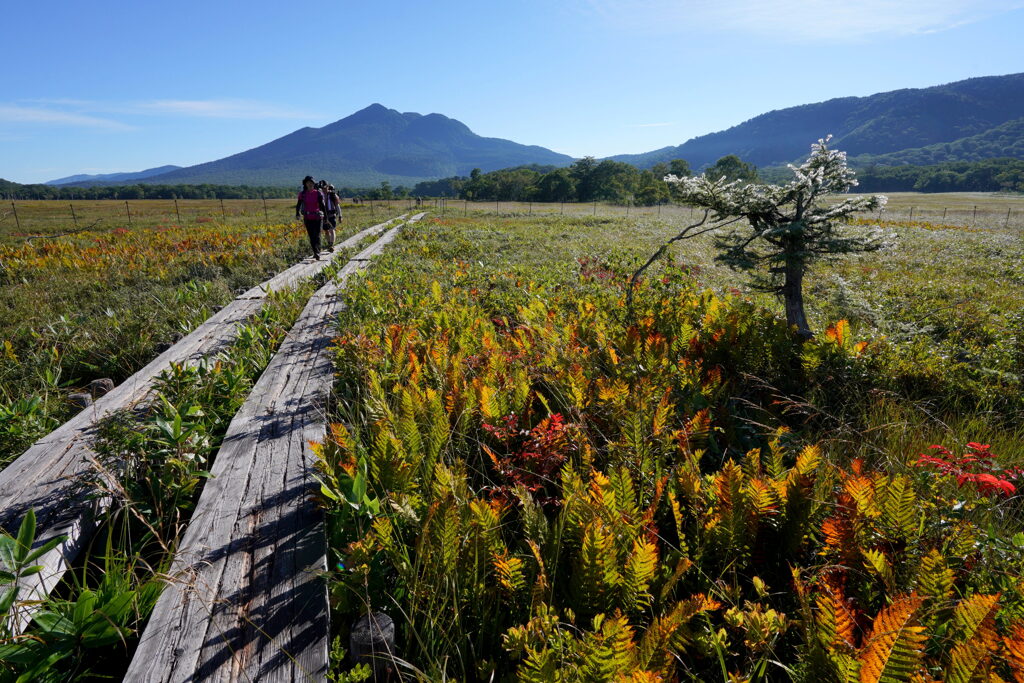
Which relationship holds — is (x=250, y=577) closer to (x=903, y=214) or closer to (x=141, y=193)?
(x=903, y=214)

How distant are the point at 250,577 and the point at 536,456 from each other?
1.45 metres

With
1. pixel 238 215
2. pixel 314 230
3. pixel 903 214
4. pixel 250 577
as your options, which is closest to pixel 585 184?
pixel 903 214

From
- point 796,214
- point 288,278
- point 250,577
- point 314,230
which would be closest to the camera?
point 250,577

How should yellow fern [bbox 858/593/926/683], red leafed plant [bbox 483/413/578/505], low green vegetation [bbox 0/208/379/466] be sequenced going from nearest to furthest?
yellow fern [bbox 858/593/926/683] < red leafed plant [bbox 483/413/578/505] < low green vegetation [bbox 0/208/379/466]

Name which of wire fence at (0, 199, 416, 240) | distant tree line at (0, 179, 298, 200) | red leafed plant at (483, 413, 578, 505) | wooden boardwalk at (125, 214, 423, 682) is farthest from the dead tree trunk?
distant tree line at (0, 179, 298, 200)

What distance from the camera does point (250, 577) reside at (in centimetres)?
189

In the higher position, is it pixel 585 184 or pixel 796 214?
pixel 585 184

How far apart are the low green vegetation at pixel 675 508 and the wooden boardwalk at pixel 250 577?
155 millimetres

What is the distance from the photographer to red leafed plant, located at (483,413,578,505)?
2492mm

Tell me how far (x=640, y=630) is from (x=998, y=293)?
11.0 metres

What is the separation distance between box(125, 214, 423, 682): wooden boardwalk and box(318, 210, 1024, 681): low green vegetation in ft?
0.51

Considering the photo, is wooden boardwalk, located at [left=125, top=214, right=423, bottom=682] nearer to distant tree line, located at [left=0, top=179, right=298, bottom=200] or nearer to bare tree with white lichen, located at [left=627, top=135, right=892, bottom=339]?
bare tree with white lichen, located at [left=627, top=135, right=892, bottom=339]

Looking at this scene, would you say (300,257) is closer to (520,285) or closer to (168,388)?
(520,285)

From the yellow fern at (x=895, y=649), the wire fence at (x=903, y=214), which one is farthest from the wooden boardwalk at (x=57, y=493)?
the wire fence at (x=903, y=214)
